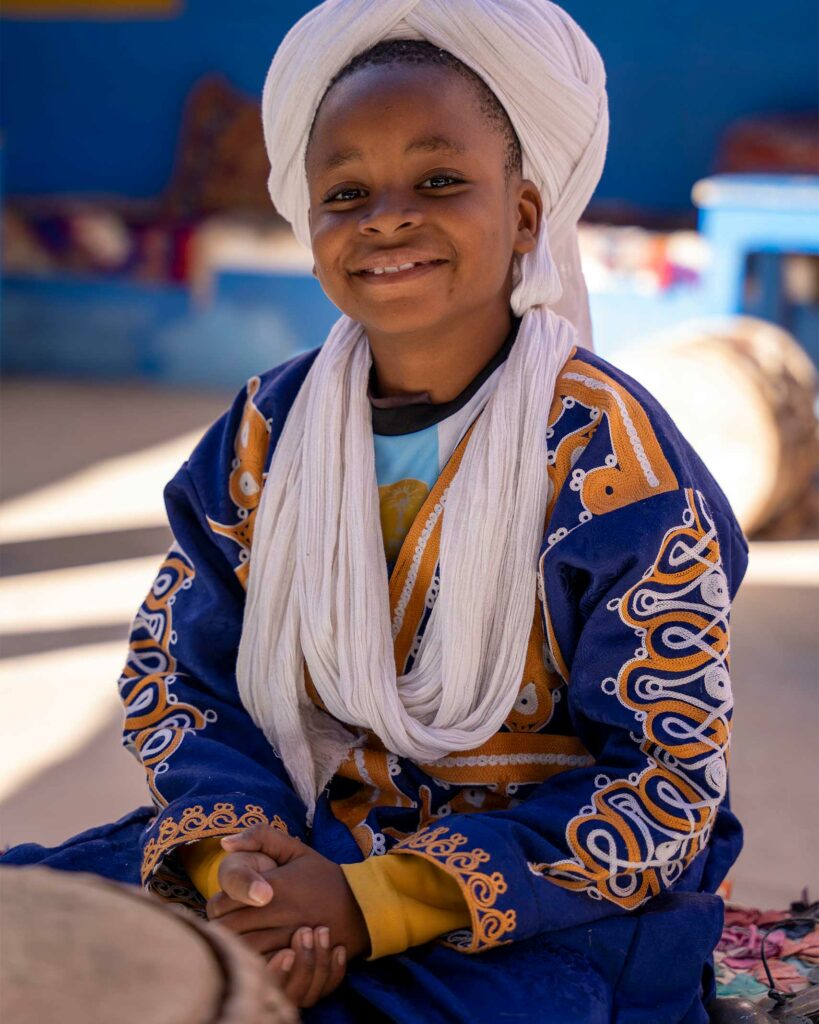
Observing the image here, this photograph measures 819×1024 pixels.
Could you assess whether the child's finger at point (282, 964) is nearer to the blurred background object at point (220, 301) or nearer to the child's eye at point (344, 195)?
the child's eye at point (344, 195)

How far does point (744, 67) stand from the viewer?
781 centimetres

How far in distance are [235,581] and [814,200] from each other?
4.41m

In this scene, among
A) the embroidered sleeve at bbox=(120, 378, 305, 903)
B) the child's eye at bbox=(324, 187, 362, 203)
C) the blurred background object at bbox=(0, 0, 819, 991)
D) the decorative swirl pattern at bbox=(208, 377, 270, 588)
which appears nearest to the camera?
the embroidered sleeve at bbox=(120, 378, 305, 903)

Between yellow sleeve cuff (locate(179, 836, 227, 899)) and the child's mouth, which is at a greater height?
the child's mouth

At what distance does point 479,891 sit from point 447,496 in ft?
1.66

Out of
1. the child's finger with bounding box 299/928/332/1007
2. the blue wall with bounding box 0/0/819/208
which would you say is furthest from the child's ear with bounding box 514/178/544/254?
the blue wall with bounding box 0/0/819/208

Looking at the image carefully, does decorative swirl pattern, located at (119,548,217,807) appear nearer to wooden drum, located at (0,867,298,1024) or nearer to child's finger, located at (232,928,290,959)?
child's finger, located at (232,928,290,959)

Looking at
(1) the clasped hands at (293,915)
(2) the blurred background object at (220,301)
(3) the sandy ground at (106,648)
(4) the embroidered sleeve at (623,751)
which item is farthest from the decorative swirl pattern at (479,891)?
(2) the blurred background object at (220,301)

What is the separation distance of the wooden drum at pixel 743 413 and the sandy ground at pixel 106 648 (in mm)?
217

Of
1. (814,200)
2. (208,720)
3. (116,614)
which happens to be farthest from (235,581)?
(814,200)

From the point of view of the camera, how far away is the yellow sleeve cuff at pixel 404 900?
162 cm

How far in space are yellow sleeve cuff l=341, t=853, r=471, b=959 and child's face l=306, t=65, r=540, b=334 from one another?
2.21 ft

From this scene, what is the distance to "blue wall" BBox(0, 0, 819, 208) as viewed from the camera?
779 cm

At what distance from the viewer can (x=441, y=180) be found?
6.17 feet
